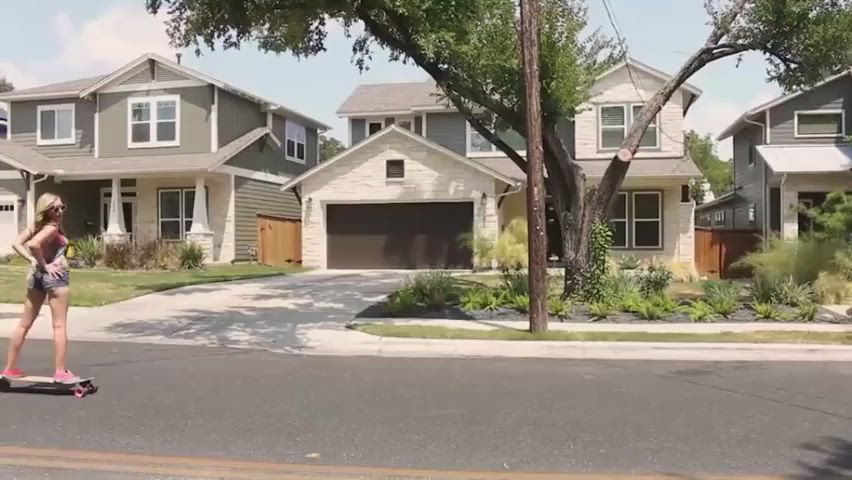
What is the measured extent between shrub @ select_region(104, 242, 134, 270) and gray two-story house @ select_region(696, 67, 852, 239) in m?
18.8

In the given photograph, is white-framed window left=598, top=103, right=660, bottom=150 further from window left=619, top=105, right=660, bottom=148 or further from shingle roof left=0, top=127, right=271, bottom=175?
shingle roof left=0, top=127, right=271, bottom=175

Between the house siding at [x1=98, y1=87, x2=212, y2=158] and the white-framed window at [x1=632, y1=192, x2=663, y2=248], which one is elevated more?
the house siding at [x1=98, y1=87, x2=212, y2=158]

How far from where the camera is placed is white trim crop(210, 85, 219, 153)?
1019 inches

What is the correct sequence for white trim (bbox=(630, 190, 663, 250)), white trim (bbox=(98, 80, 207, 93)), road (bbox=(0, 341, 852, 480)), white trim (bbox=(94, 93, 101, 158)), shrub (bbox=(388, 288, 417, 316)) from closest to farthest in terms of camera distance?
road (bbox=(0, 341, 852, 480)), shrub (bbox=(388, 288, 417, 316)), white trim (bbox=(630, 190, 663, 250)), white trim (bbox=(98, 80, 207, 93)), white trim (bbox=(94, 93, 101, 158))

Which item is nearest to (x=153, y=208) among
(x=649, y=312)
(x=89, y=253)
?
(x=89, y=253)

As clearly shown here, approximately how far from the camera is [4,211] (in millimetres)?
26938

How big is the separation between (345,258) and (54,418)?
64.7ft

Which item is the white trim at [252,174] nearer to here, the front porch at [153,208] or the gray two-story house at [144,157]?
the gray two-story house at [144,157]

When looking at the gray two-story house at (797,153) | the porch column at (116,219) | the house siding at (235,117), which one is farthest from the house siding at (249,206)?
the gray two-story house at (797,153)

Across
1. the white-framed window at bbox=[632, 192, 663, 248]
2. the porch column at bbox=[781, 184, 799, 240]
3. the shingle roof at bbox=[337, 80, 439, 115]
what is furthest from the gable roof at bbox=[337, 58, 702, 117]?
the porch column at bbox=[781, 184, 799, 240]

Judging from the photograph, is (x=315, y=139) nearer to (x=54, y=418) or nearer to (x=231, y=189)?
(x=231, y=189)

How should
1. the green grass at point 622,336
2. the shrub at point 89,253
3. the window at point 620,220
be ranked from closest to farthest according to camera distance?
the green grass at point 622,336
the shrub at point 89,253
the window at point 620,220

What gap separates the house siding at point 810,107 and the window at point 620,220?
5.18 metres

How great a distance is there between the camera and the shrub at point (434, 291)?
14391 mm
